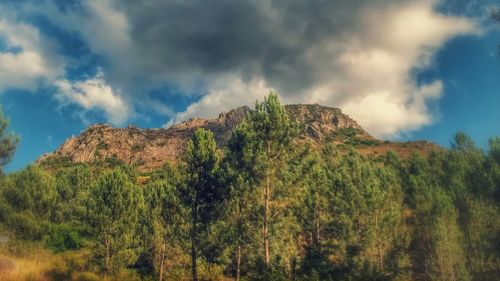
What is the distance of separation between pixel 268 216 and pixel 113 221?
16250 mm

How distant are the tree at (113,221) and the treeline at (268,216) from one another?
0.37 ft

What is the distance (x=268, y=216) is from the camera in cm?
3006

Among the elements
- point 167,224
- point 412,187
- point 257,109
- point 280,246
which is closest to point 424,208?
point 412,187

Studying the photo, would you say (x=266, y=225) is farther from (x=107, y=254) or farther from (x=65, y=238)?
(x=65, y=238)

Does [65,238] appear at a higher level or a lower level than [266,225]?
higher

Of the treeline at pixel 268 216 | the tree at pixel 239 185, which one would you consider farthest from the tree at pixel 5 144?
the tree at pixel 239 185

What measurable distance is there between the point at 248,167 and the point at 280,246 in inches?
344

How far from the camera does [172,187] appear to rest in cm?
3394

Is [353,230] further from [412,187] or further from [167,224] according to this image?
[167,224]

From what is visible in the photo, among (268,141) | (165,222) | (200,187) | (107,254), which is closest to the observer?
(268,141)

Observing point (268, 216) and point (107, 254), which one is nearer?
point (268, 216)

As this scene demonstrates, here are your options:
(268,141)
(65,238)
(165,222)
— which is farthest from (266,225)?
(65,238)

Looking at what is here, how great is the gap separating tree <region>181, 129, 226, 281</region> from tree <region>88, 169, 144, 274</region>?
768 cm

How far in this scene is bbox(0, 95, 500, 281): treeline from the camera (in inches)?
1208
